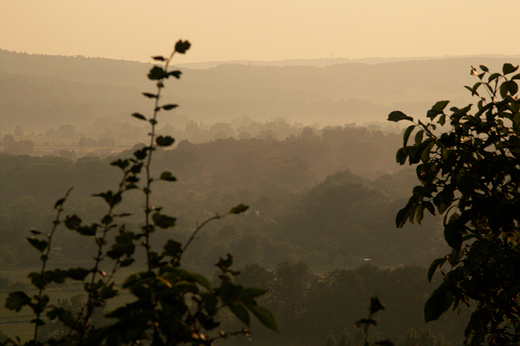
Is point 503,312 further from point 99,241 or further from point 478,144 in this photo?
point 99,241

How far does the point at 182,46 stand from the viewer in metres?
2.52

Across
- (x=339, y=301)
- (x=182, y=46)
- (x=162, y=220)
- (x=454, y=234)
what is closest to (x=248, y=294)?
(x=162, y=220)

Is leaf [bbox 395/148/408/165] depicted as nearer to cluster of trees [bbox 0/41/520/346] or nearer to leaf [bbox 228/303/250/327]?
cluster of trees [bbox 0/41/520/346]

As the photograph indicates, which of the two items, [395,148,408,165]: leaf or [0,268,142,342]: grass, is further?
[0,268,142,342]: grass

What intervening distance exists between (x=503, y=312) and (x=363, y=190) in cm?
7977

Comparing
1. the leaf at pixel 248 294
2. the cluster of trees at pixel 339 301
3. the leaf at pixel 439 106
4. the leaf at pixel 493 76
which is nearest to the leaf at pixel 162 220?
the leaf at pixel 248 294

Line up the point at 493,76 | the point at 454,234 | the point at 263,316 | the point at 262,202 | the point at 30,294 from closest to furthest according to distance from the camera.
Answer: the point at 263,316, the point at 454,234, the point at 493,76, the point at 30,294, the point at 262,202

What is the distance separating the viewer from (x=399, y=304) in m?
38.8

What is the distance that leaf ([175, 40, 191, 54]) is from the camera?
251 centimetres

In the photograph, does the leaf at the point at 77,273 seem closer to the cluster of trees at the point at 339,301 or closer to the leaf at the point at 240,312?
the leaf at the point at 240,312

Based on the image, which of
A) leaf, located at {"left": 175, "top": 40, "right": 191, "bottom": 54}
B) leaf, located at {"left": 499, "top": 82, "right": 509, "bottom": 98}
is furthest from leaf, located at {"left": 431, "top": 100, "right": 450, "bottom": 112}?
leaf, located at {"left": 175, "top": 40, "right": 191, "bottom": 54}

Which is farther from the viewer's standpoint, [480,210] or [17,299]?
[480,210]

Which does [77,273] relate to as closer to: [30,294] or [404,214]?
[404,214]

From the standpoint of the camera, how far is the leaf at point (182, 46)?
2.51 metres
